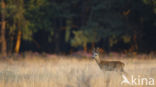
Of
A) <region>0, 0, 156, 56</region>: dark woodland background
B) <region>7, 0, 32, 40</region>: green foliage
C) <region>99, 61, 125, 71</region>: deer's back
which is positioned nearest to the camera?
<region>99, 61, 125, 71</region>: deer's back

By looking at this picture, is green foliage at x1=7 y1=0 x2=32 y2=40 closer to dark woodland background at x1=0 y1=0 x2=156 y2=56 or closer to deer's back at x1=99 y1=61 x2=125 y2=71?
dark woodland background at x1=0 y1=0 x2=156 y2=56

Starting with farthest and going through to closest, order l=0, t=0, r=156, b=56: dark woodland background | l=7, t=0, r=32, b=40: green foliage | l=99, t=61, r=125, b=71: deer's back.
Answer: l=0, t=0, r=156, b=56: dark woodland background
l=7, t=0, r=32, b=40: green foliage
l=99, t=61, r=125, b=71: deer's back

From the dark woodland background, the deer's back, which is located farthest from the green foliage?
the deer's back

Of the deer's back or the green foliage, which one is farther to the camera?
the green foliage

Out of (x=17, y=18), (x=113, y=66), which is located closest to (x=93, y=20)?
(x=17, y=18)

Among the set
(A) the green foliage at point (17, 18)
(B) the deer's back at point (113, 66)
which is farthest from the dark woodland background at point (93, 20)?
(B) the deer's back at point (113, 66)

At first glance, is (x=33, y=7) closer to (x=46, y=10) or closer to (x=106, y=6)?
(x=46, y=10)

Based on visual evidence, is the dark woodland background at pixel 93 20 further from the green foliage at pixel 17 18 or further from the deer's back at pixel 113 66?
the deer's back at pixel 113 66

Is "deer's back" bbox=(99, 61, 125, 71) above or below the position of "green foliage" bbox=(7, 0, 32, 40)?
below

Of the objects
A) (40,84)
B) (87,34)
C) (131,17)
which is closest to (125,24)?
(131,17)

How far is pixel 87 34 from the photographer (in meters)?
29.5

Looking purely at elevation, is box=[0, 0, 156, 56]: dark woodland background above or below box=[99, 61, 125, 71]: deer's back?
above

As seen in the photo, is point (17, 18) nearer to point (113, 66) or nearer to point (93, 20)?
point (93, 20)

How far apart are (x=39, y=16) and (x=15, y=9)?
4548 millimetres
